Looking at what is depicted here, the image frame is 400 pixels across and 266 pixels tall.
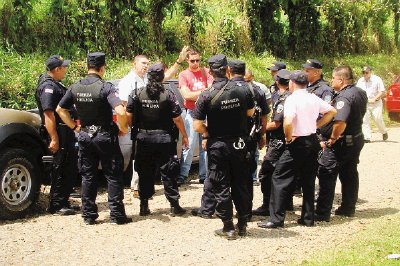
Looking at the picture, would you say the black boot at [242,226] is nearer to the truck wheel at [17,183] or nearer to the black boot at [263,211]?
the black boot at [263,211]

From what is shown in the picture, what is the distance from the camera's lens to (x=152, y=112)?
302 inches

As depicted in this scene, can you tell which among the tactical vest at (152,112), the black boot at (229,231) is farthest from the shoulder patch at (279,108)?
the black boot at (229,231)

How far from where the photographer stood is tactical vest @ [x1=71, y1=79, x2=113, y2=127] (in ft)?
24.2

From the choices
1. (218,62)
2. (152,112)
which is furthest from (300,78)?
(152,112)

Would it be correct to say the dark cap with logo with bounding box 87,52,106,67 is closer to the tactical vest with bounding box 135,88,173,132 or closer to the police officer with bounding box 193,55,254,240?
the tactical vest with bounding box 135,88,173,132

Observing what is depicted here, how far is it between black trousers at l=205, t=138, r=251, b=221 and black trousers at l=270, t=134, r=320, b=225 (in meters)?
0.60

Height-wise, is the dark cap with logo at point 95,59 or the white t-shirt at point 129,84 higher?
the dark cap with logo at point 95,59

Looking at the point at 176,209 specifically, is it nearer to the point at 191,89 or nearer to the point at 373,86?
the point at 191,89

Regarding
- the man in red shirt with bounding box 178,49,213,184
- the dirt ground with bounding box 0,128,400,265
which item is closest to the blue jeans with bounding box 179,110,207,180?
the man in red shirt with bounding box 178,49,213,184

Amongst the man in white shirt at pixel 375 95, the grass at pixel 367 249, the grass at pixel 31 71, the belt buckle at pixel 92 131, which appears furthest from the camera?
the man in white shirt at pixel 375 95

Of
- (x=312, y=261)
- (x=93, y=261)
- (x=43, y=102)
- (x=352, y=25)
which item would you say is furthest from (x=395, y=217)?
(x=352, y=25)

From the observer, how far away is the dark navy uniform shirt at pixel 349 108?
789 centimetres

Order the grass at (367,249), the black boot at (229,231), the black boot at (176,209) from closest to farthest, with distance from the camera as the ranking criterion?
1. the grass at (367,249)
2. the black boot at (229,231)
3. the black boot at (176,209)

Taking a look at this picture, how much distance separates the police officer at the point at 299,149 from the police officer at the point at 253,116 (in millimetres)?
321
